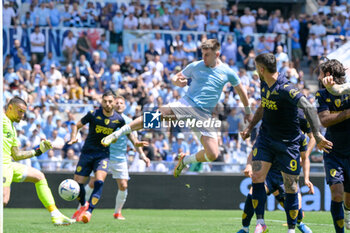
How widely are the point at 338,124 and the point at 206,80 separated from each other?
2440 mm

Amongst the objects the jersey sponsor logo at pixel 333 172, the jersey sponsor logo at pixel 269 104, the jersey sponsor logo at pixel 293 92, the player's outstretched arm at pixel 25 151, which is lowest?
the player's outstretched arm at pixel 25 151

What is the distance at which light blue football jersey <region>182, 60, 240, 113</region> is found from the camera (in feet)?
33.9

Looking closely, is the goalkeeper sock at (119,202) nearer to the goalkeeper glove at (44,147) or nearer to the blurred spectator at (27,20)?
the goalkeeper glove at (44,147)

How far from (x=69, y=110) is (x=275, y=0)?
14.5 meters

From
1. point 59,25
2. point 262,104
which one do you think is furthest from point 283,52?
point 262,104

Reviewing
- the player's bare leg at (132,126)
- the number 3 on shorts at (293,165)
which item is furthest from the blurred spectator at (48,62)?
the number 3 on shorts at (293,165)

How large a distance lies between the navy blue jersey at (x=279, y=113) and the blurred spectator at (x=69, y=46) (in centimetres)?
1567

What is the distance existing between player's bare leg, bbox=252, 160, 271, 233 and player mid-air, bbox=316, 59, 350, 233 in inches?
33.4

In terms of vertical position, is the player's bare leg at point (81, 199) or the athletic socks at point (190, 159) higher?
the athletic socks at point (190, 159)

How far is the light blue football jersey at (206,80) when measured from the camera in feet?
33.9

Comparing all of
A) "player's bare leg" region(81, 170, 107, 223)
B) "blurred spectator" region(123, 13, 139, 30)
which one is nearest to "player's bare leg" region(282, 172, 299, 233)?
"player's bare leg" region(81, 170, 107, 223)

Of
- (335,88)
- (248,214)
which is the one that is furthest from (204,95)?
(335,88)

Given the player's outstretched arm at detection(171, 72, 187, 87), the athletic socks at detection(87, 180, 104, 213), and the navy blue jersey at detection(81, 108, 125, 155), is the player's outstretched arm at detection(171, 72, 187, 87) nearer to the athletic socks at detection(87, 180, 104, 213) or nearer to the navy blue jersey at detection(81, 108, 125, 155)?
the navy blue jersey at detection(81, 108, 125, 155)

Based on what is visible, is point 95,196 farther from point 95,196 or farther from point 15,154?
point 15,154
